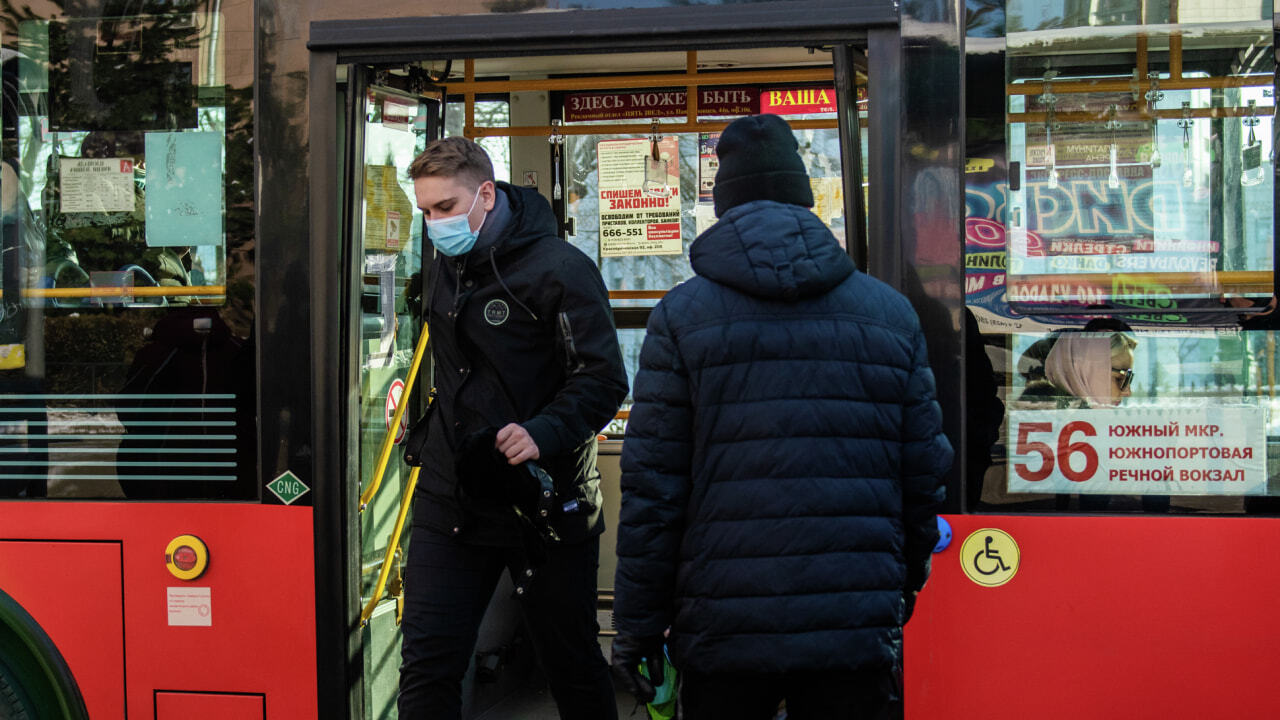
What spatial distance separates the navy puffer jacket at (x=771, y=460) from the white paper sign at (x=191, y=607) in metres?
1.54

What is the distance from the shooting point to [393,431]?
11.1 feet

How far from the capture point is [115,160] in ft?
10.4

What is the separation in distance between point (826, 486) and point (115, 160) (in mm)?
2274

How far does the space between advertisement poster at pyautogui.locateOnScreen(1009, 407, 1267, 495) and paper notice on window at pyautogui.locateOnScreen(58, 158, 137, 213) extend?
2.47m

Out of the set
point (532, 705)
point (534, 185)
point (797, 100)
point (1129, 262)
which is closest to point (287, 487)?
point (532, 705)

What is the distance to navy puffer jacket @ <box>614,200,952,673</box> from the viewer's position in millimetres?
2041

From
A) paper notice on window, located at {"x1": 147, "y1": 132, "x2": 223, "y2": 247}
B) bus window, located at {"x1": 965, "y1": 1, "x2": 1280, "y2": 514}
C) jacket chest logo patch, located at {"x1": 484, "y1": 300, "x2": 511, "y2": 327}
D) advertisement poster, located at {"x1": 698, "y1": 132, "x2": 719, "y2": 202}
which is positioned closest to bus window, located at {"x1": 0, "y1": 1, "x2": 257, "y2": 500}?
paper notice on window, located at {"x1": 147, "y1": 132, "x2": 223, "y2": 247}

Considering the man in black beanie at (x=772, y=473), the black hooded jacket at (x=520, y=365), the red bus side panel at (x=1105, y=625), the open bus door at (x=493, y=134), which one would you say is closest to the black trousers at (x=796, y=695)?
the man in black beanie at (x=772, y=473)

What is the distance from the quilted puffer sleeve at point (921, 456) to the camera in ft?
7.08

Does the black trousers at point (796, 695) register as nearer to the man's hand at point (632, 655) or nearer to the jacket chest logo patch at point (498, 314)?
the man's hand at point (632, 655)

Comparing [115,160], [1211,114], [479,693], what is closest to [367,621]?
[479,693]

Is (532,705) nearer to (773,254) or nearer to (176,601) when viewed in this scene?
(176,601)

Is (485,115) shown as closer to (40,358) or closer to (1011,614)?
(40,358)

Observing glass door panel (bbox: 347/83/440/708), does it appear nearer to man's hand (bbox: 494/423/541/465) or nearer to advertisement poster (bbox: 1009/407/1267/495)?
man's hand (bbox: 494/423/541/465)
